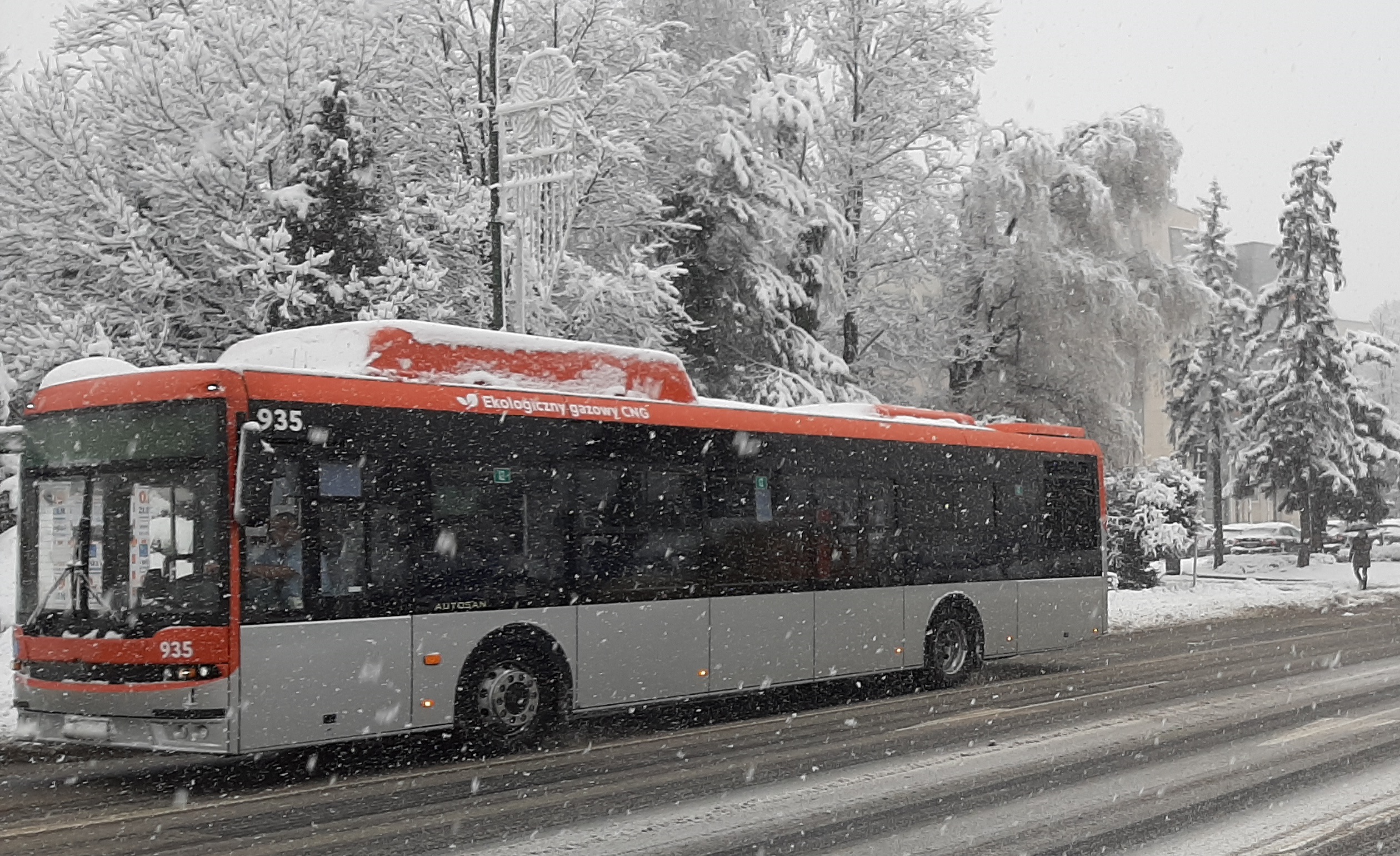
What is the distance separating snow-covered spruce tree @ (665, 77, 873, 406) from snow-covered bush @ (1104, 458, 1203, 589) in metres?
8.59

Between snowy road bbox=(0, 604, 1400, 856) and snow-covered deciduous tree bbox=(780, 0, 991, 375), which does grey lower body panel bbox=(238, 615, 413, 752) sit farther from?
snow-covered deciduous tree bbox=(780, 0, 991, 375)

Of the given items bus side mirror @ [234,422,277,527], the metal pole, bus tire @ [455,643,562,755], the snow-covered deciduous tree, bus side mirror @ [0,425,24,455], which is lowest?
Result: bus tire @ [455,643,562,755]

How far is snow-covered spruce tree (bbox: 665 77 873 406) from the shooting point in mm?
29203

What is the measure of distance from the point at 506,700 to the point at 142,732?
276cm

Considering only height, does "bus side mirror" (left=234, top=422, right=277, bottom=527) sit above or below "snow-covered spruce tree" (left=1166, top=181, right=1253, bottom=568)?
below

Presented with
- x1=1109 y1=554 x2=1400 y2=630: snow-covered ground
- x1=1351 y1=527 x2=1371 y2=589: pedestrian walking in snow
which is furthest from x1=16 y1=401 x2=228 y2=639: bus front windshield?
x1=1351 y1=527 x2=1371 y2=589: pedestrian walking in snow

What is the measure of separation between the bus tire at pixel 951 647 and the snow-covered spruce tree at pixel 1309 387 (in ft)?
114

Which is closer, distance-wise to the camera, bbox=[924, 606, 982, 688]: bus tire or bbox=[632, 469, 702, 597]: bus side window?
bbox=[632, 469, 702, 597]: bus side window

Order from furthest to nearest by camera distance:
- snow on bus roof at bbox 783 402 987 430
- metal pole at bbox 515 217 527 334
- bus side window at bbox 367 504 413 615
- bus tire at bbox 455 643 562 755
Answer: metal pole at bbox 515 217 527 334
snow on bus roof at bbox 783 402 987 430
bus tire at bbox 455 643 562 755
bus side window at bbox 367 504 413 615

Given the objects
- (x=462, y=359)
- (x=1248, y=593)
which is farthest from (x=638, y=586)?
(x=1248, y=593)

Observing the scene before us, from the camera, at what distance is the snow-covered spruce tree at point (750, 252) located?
29.2m

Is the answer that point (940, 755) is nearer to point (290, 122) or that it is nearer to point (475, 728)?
point (475, 728)

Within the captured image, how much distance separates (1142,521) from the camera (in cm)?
3434

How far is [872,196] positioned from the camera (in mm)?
34594
